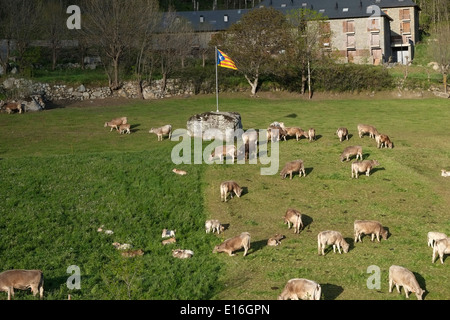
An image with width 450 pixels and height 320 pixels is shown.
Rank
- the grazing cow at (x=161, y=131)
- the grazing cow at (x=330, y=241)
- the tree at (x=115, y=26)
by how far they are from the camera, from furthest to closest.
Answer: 1. the tree at (x=115, y=26)
2. the grazing cow at (x=161, y=131)
3. the grazing cow at (x=330, y=241)

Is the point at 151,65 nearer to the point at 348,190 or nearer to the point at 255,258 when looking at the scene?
the point at 348,190

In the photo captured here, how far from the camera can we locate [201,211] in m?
28.3

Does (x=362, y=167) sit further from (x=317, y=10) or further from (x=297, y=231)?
(x=317, y=10)

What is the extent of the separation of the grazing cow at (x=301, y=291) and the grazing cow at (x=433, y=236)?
7.29 metres

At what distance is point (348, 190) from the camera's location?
3081 centimetres

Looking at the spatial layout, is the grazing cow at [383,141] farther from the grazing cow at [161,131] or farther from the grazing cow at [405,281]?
the grazing cow at [405,281]

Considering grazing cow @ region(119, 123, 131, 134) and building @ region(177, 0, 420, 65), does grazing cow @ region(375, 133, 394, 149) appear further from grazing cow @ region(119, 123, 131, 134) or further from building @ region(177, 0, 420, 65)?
building @ region(177, 0, 420, 65)

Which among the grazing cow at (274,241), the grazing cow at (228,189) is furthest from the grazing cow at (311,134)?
the grazing cow at (274,241)

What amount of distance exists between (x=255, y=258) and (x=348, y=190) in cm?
991

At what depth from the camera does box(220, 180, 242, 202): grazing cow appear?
29.5m

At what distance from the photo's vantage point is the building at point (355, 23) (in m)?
82.0

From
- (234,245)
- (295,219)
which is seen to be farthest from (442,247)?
(234,245)

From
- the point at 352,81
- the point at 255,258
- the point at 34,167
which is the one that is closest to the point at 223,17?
the point at 352,81

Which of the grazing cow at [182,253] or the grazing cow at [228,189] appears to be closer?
the grazing cow at [182,253]
